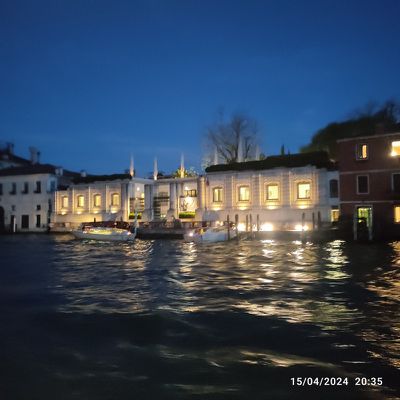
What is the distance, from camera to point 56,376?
25.2 ft

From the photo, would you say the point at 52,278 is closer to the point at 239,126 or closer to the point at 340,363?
the point at 340,363

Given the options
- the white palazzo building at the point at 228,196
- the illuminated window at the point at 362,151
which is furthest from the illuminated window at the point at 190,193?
the illuminated window at the point at 362,151

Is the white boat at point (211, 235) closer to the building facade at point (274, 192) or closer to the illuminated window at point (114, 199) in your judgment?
the building facade at point (274, 192)

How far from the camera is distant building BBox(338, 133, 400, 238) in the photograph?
4119cm

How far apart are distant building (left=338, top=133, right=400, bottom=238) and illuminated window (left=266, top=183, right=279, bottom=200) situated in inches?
342

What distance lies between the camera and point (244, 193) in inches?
2108

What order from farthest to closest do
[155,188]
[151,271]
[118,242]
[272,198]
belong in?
[155,188] < [272,198] < [118,242] < [151,271]

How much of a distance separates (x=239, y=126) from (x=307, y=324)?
179 feet

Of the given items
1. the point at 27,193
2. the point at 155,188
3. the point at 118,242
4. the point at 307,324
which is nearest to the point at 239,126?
the point at 155,188

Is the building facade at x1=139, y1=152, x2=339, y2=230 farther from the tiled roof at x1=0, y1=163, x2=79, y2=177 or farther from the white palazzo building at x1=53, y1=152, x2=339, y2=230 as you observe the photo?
the tiled roof at x1=0, y1=163, x2=79, y2=177

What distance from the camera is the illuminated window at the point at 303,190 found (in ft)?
162

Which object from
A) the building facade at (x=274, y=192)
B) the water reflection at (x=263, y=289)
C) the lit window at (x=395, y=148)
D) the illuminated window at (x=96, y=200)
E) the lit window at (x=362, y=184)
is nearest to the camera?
the water reflection at (x=263, y=289)

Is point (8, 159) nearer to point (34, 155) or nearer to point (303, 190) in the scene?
point (34, 155)

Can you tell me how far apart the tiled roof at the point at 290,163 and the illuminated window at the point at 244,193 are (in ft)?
7.93
